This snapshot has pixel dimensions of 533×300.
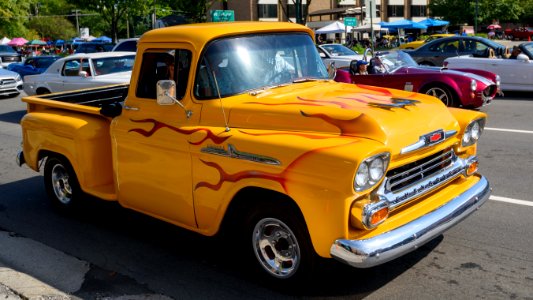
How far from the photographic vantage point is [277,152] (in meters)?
3.97

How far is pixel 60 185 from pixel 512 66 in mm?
12363

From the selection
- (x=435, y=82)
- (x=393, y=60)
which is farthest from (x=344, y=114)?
(x=393, y=60)

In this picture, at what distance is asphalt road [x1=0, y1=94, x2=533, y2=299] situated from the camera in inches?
171

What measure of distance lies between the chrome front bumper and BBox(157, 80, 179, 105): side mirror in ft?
6.10

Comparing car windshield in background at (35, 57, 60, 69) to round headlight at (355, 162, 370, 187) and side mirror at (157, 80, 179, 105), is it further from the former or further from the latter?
round headlight at (355, 162, 370, 187)

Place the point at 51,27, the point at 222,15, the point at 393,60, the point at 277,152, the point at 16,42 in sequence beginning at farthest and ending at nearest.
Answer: the point at 51,27, the point at 16,42, the point at 222,15, the point at 393,60, the point at 277,152

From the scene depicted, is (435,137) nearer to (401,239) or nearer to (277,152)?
(401,239)

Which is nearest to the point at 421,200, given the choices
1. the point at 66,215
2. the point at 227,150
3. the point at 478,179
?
the point at 478,179

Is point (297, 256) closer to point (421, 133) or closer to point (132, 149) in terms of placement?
point (421, 133)

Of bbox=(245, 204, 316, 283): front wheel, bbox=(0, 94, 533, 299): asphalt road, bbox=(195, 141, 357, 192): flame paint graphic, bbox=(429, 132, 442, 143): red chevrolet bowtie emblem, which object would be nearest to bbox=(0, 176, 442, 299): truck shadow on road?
bbox=(0, 94, 533, 299): asphalt road

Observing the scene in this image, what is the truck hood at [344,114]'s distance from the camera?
13.4 ft

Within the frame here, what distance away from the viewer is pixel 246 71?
4793 mm

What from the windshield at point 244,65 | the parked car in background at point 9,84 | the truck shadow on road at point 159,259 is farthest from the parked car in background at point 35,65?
the windshield at point 244,65

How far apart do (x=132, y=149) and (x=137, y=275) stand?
114cm
